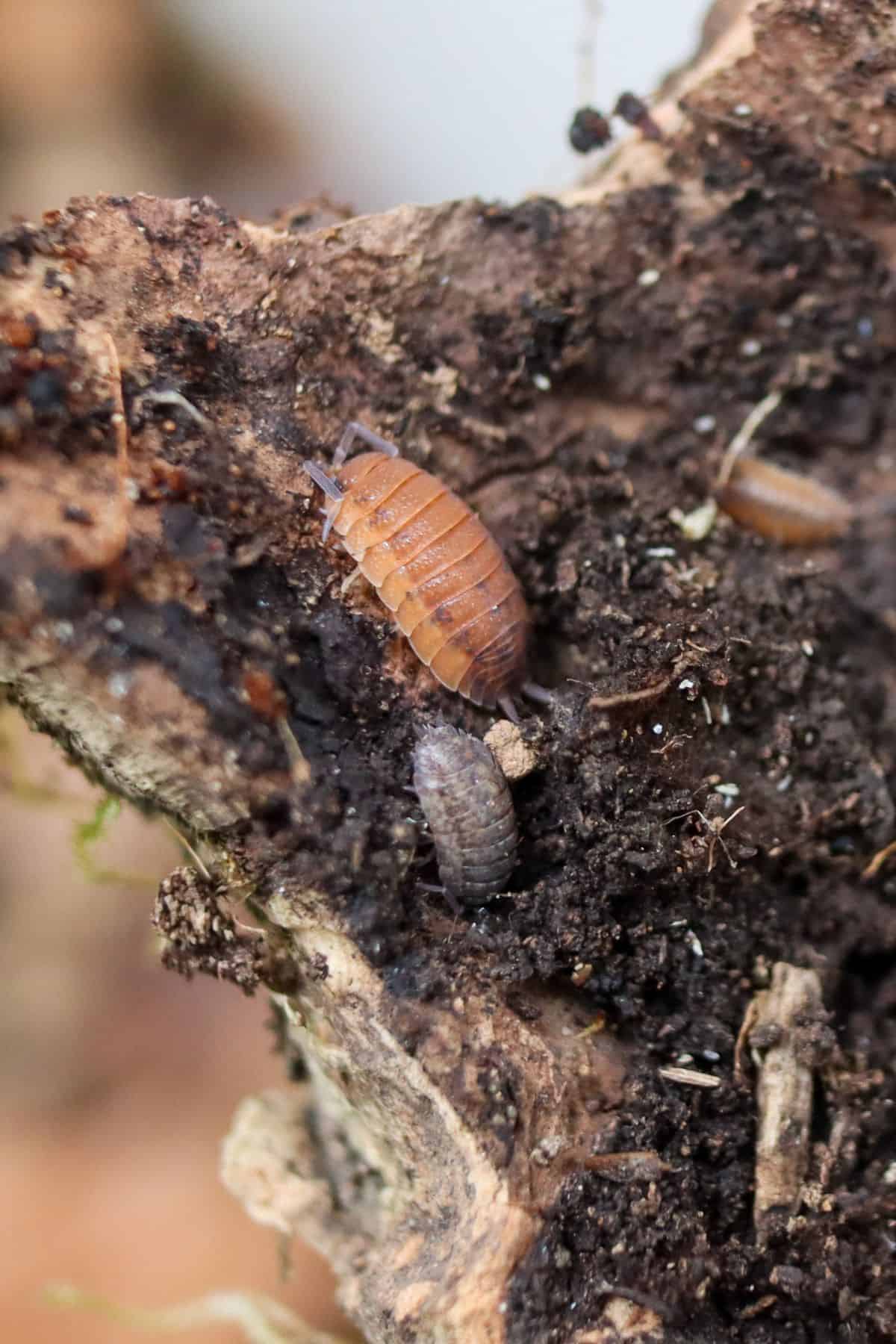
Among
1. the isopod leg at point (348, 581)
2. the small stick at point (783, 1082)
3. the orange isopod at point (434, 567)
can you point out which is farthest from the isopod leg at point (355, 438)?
the small stick at point (783, 1082)

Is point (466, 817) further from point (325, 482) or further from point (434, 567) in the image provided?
point (325, 482)

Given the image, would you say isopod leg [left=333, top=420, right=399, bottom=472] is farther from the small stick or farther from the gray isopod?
the small stick

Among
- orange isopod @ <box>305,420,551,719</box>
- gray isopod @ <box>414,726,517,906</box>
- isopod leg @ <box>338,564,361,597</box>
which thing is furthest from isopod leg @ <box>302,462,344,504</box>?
gray isopod @ <box>414,726,517,906</box>

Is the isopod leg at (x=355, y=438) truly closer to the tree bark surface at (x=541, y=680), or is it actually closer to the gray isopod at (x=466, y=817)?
the tree bark surface at (x=541, y=680)

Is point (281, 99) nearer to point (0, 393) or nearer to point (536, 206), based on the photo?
point (536, 206)

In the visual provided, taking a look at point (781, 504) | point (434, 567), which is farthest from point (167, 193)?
point (781, 504)

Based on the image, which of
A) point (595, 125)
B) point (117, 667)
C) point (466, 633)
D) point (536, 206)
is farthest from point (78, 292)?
point (595, 125)
